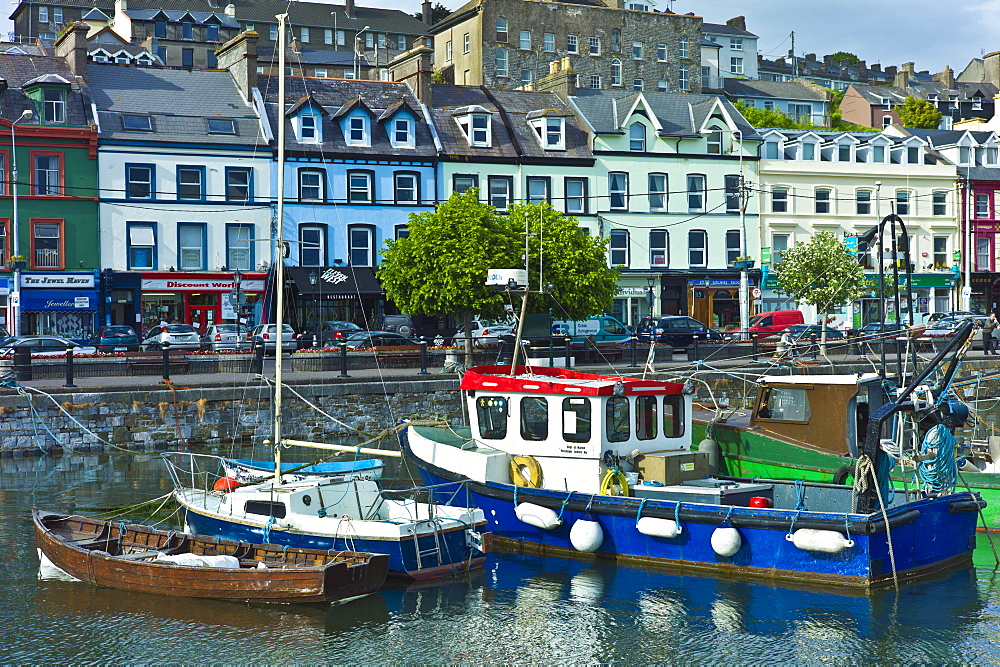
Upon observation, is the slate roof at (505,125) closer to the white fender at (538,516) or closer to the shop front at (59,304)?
the shop front at (59,304)

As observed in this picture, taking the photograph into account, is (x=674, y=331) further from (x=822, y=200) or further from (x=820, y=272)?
(x=822, y=200)

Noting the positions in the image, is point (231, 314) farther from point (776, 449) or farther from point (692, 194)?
point (776, 449)

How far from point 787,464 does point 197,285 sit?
28.7 m

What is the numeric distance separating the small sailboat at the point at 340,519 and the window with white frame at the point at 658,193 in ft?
109

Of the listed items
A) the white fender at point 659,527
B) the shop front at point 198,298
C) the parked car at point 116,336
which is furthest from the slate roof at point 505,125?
the white fender at point 659,527

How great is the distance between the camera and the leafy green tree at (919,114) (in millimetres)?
74188

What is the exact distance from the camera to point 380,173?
45.0 metres

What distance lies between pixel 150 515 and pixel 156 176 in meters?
25.7

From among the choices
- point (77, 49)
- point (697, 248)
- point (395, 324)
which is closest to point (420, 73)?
point (395, 324)

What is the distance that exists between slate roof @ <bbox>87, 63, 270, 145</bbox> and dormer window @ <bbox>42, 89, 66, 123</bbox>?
4.40 feet

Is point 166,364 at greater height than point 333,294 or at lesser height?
lesser

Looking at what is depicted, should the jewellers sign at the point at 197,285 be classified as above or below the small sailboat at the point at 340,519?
above

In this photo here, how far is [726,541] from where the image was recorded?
50.8 feet

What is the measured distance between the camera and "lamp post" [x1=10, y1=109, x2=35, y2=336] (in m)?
39.1
